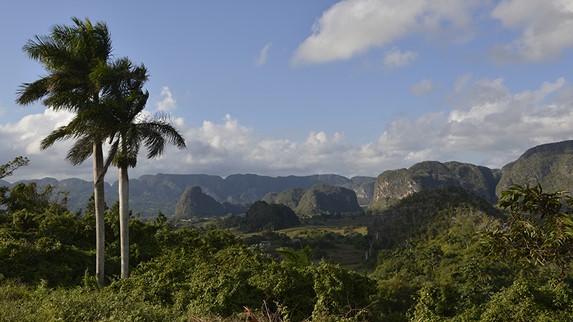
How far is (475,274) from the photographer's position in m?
43.5

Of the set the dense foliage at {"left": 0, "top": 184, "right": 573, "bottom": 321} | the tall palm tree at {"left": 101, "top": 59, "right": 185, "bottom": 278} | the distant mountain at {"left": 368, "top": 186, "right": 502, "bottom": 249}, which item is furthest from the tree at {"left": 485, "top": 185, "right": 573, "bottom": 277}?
the distant mountain at {"left": 368, "top": 186, "right": 502, "bottom": 249}

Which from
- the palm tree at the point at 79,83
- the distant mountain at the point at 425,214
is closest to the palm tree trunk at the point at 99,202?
the palm tree at the point at 79,83

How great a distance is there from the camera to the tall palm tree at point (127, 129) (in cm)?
1320

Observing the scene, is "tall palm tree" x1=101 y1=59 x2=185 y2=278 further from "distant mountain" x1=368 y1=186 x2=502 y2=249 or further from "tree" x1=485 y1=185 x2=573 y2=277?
"distant mountain" x1=368 y1=186 x2=502 y2=249

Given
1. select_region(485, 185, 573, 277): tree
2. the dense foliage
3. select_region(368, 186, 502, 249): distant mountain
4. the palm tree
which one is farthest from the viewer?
select_region(368, 186, 502, 249): distant mountain

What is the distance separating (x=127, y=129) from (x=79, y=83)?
7.08 ft

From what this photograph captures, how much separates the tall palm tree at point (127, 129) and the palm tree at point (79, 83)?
493 mm

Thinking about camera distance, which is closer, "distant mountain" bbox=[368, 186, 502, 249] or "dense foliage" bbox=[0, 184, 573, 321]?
"dense foliage" bbox=[0, 184, 573, 321]

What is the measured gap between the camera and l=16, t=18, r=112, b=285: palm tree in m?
12.8

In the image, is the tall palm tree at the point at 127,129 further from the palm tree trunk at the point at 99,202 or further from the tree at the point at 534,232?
the tree at the point at 534,232

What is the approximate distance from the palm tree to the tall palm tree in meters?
0.49

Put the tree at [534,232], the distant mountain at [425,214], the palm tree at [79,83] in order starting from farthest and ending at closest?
the distant mountain at [425,214]
the palm tree at [79,83]
the tree at [534,232]

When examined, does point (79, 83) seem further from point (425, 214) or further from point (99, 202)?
point (425, 214)

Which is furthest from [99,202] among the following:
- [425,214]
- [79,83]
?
[425,214]
